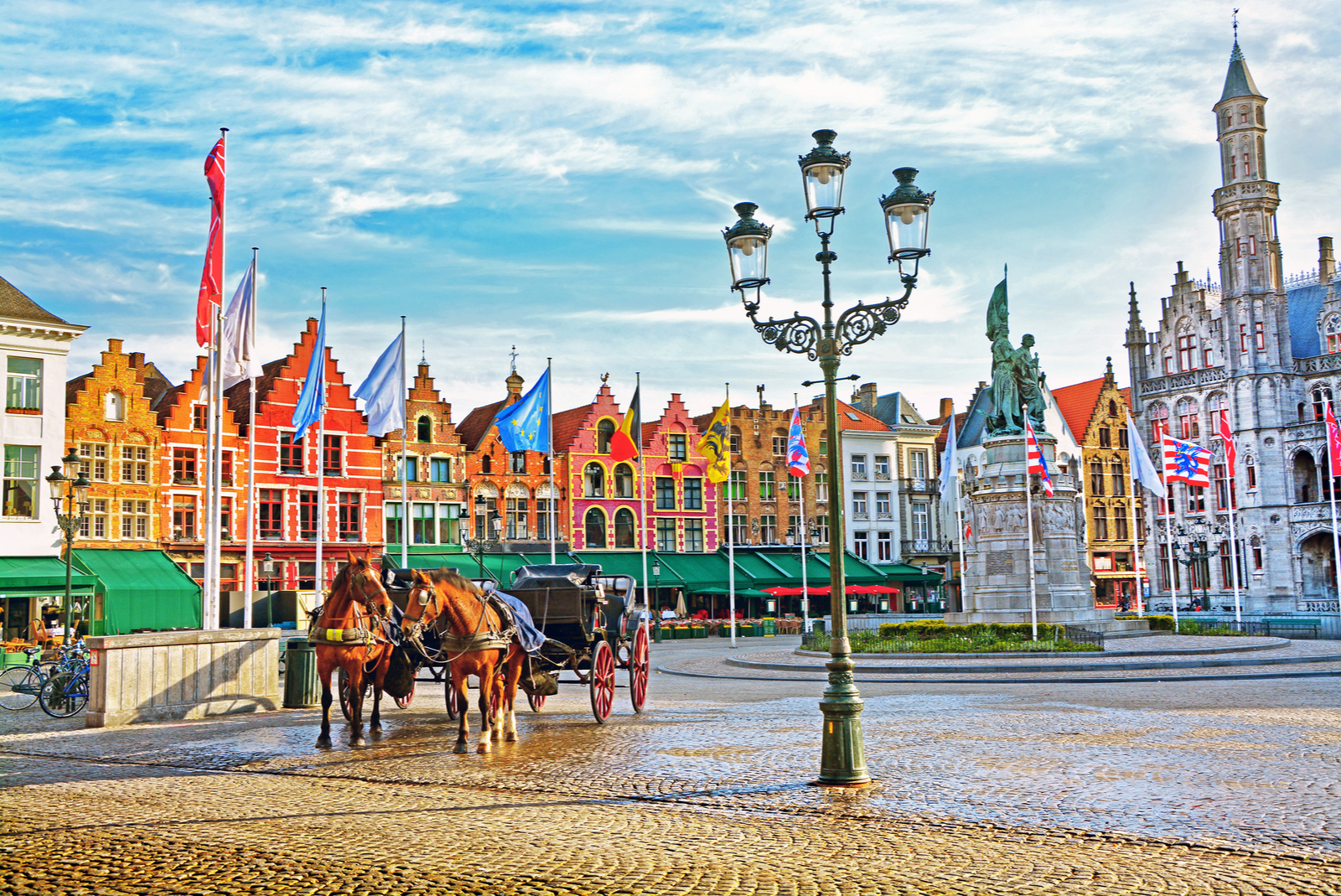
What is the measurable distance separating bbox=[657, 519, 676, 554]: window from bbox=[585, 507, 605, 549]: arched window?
3348 mm

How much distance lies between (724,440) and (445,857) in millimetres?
35185

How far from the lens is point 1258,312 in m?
61.6

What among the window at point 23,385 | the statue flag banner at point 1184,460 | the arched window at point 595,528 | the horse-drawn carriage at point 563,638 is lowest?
the horse-drawn carriage at point 563,638

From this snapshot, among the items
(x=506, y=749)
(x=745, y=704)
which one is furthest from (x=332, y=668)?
(x=745, y=704)

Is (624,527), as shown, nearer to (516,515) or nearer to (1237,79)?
(516,515)

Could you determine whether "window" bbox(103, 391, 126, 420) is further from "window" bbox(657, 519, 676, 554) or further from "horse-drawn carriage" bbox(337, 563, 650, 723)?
"horse-drawn carriage" bbox(337, 563, 650, 723)

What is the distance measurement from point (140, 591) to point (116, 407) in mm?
8529

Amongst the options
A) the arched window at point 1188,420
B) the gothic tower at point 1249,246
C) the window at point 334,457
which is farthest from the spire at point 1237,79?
the window at point 334,457

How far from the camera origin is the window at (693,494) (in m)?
61.4

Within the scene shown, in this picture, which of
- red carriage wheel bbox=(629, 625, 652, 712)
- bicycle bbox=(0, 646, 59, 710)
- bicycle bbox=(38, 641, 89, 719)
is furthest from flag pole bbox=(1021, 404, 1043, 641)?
bicycle bbox=(0, 646, 59, 710)

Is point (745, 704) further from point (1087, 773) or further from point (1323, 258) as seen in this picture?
point (1323, 258)

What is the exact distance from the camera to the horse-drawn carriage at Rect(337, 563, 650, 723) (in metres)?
14.3

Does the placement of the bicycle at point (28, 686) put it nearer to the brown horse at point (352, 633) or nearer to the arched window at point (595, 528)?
the brown horse at point (352, 633)

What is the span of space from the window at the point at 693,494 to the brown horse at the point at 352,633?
1894 inches
